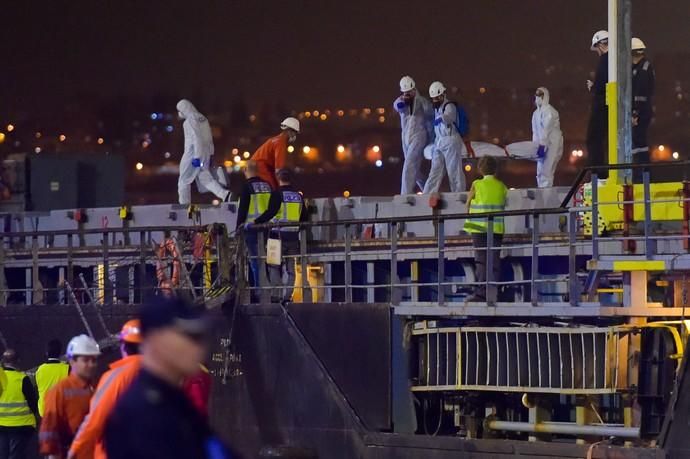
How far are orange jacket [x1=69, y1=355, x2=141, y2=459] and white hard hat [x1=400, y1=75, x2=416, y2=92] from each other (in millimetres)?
10920

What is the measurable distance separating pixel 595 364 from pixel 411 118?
6.86m

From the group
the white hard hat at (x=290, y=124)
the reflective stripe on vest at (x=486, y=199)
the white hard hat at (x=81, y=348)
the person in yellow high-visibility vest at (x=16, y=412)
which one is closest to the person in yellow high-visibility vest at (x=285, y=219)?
the white hard hat at (x=290, y=124)

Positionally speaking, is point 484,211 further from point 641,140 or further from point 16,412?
point 16,412

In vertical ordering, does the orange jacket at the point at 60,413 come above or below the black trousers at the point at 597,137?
below

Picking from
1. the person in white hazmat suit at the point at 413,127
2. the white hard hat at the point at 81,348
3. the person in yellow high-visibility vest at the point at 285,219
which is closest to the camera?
the white hard hat at the point at 81,348

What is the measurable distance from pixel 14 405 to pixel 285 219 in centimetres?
410

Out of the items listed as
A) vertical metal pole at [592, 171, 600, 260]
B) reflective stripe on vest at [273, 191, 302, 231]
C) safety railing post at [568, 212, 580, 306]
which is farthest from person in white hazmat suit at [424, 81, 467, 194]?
vertical metal pole at [592, 171, 600, 260]

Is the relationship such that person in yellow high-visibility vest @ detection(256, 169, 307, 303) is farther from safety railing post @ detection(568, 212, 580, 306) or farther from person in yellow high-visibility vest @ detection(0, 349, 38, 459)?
safety railing post @ detection(568, 212, 580, 306)

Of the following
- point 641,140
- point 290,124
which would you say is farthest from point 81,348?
point 290,124

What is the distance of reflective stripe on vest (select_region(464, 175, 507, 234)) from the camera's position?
48.5ft

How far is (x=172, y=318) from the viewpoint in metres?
5.40

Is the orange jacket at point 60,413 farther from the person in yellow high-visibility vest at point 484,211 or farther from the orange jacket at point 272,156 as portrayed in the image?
the orange jacket at point 272,156

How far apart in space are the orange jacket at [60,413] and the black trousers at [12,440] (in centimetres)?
367

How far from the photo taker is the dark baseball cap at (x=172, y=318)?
5.40 m
